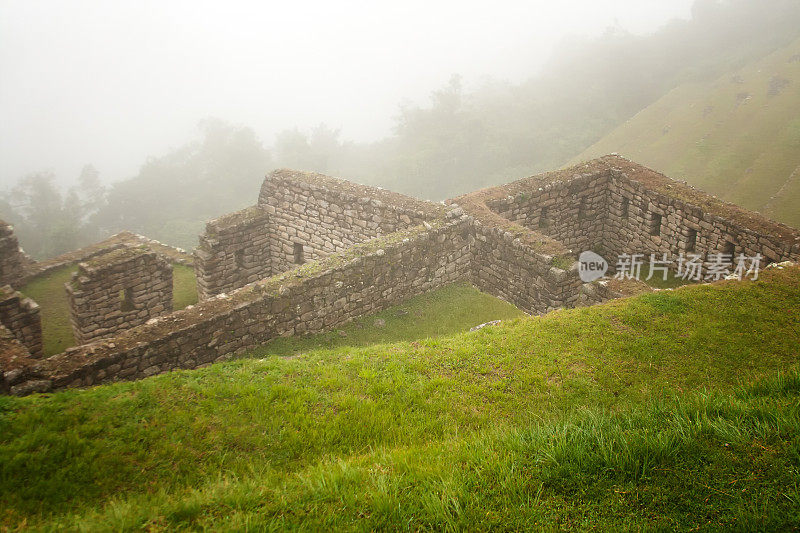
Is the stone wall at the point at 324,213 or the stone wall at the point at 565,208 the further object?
the stone wall at the point at 565,208

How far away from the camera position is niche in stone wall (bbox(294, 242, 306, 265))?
1816 cm

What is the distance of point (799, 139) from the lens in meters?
26.0

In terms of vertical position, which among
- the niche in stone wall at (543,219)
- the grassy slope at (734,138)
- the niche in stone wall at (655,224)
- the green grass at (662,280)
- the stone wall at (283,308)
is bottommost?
the green grass at (662,280)

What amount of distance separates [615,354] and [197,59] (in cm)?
19433

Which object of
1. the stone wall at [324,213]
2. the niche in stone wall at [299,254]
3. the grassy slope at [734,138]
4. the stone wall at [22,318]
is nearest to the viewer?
the stone wall at [22,318]

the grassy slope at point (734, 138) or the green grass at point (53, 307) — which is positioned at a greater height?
the grassy slope at point (734, 138)

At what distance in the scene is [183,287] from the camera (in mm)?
18578

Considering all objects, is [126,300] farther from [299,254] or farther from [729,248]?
[729,248]

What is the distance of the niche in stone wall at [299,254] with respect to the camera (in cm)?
1816

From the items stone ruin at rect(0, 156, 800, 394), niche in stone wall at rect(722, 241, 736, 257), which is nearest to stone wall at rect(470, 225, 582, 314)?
stone ruin at rect(0, 156, 800, 394)

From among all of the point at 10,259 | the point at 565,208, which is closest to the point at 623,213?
the point at 565,208

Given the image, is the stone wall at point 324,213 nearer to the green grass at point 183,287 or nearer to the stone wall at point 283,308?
the stone wall at point 283,308

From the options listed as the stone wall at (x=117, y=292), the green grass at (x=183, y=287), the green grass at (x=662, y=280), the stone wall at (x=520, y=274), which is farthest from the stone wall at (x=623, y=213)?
the green grass at (x=183, y=287)

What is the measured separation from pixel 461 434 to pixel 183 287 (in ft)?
47.3
